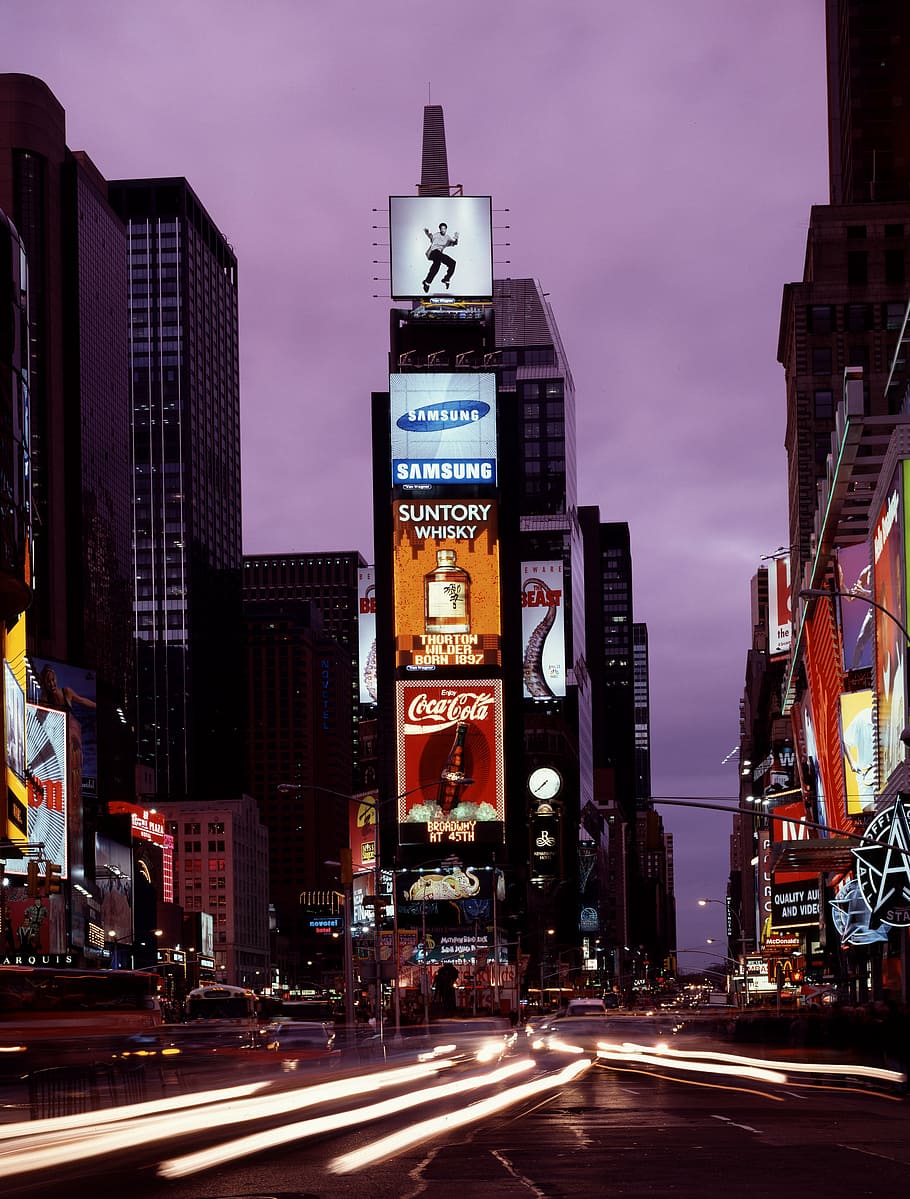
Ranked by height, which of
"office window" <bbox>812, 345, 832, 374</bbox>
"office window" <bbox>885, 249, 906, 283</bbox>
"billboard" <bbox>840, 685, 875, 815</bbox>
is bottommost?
"billboard" <bbox>840, 685, 875, 815</bbox>

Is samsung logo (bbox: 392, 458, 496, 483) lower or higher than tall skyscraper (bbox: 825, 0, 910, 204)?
lower

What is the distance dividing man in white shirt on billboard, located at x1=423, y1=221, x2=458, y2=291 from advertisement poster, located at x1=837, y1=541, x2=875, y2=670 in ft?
300

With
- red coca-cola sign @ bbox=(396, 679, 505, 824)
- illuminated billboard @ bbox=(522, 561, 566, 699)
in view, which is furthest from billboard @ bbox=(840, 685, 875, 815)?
illuminated billboard @ bbox=(522, 561, 566, 699)

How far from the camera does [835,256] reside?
155m

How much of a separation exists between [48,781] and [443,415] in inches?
2099

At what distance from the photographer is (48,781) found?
122438 mm

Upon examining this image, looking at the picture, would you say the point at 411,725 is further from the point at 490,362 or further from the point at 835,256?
the point at 835,256

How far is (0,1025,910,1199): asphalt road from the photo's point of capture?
17656 millimetres

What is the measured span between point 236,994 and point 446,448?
83.6 metres

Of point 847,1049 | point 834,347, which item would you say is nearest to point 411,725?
point 834,347

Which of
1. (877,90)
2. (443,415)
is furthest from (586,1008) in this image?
(877,90)

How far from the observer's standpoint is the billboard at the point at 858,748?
79.8 m

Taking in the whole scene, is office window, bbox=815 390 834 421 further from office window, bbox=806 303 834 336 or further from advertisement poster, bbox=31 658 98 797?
advertisement poster, bbox=31 658 98 797

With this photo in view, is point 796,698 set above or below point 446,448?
below
